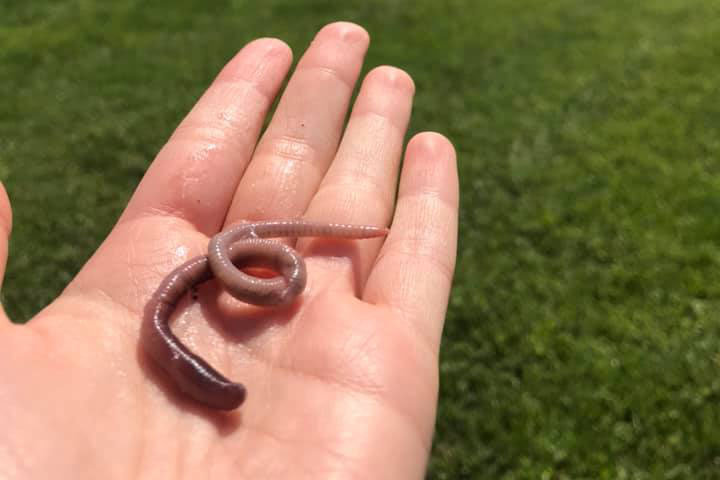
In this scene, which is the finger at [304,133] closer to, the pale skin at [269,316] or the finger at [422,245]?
the pale skin at [269,316]

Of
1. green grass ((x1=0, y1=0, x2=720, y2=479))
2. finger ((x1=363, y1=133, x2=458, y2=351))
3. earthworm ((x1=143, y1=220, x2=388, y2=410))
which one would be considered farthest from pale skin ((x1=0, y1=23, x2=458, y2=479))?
green grass ((x1=0, y1=0, x2=720, y2=479))

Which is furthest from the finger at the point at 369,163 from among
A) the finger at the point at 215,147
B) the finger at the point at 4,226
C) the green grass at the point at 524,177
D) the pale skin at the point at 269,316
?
the green grass at the point at 524,177

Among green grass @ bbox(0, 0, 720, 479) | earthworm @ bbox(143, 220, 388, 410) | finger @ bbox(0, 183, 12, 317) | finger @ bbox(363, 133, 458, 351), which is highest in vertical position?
finger @ bbox(0, 183, 12, 317)

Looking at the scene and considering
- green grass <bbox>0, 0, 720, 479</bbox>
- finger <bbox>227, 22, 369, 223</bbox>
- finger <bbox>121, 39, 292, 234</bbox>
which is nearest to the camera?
finger <bbox>121, 39, 292, 234</bbox>

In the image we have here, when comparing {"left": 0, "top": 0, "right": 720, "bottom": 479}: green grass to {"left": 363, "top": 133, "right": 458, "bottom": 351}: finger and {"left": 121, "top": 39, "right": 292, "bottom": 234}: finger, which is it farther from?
{"left": 121, "top": 39, "right": 292, "bottom": 234}: finger

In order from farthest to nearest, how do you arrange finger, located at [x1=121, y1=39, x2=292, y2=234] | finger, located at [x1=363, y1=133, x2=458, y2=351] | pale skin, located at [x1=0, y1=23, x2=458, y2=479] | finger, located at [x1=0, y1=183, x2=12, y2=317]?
finger, located at [x1=121, y1=39, x2=292, y2=234] < finger, located at [x1=363, y1=133, x2=458, y2=351] < finger, located at [x1=0, y1=183, x2=12, y2=317] < pale skin, located at [x1=0, y1=23, x2=458, y2=479]

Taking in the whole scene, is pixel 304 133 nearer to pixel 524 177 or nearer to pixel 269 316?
pixel 269 316
